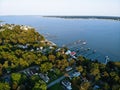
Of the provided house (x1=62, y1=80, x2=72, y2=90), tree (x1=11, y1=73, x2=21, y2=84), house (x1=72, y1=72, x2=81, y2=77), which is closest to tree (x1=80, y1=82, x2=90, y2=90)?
house (x1=62, y1=80, x2=72, y2=90)

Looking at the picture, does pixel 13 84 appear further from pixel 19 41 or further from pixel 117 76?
pixel 19 41

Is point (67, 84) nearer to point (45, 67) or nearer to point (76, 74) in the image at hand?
point (76, 74)

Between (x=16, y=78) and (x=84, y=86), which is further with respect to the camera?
(x=16, y=78)

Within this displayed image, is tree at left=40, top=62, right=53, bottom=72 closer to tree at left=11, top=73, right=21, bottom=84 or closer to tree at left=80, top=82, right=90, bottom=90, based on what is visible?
tree at left=11, top=73, right=21, bottom=84

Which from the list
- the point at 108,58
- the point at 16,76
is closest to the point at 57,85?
the point at 16,76

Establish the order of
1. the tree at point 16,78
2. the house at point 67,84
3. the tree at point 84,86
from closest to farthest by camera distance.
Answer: the tree at point 84,86
the tree at point 16,78
the house at point 67,84

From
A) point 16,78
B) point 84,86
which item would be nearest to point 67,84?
point 84,86

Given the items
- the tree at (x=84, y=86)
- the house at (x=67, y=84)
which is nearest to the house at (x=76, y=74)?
the house at (x=67, y=84)

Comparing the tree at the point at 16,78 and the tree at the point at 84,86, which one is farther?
the tree at the point at 16,78

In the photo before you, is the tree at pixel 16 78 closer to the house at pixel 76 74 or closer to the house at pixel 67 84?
→ the house at pixel 67 84

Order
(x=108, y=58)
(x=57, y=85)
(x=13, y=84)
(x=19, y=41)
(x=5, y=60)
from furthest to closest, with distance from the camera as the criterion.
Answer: (x=19, y=41)
(x=108, y=58)
(x=5, y=60)
(x=57, y=85)
(x=13, y=84)

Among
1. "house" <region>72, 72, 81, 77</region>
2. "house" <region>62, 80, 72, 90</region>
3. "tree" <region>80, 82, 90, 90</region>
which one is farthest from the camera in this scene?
"house" <region>72, 72, 81, 77</region>
